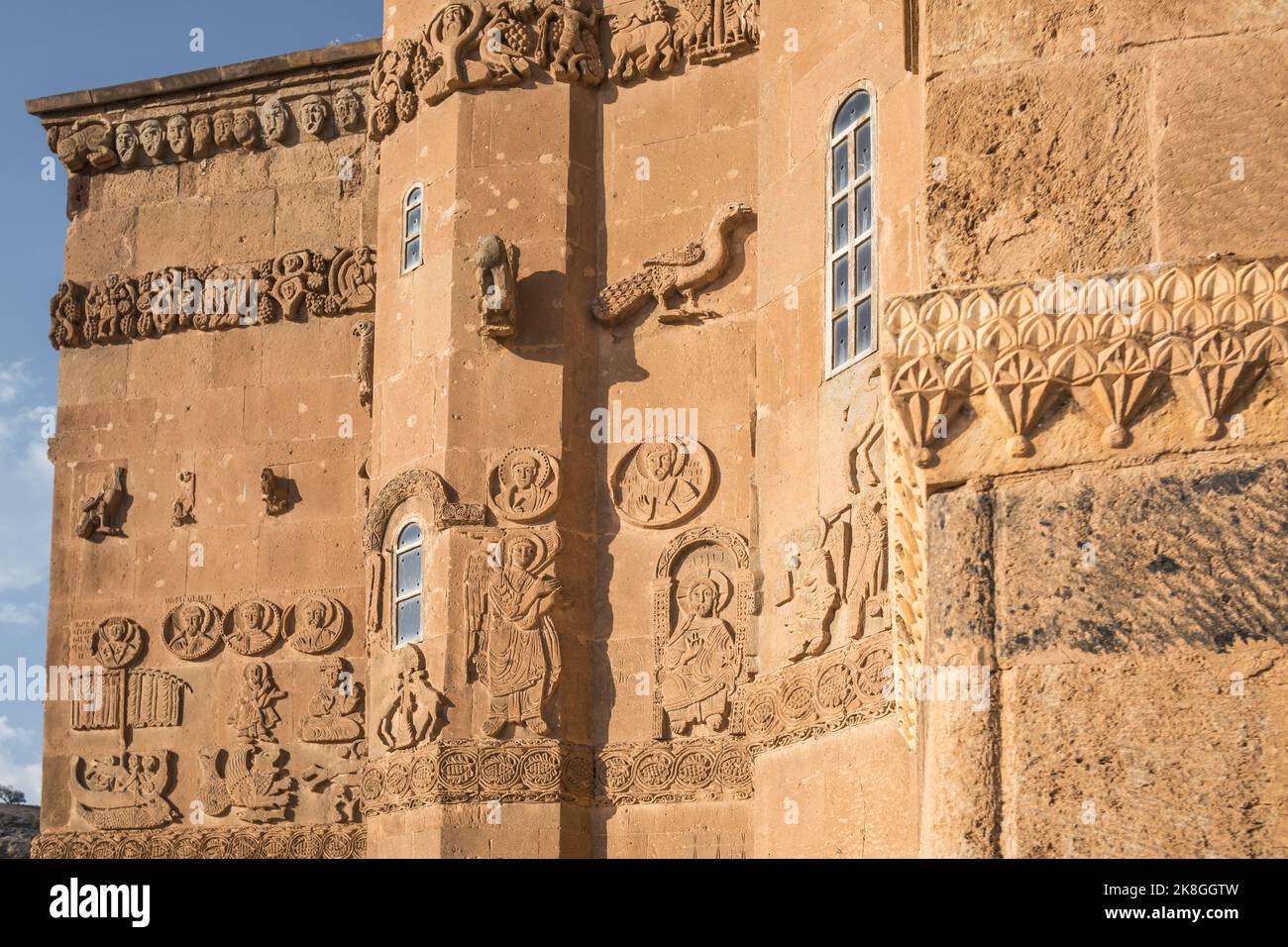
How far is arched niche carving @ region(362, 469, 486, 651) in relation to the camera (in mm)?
12117

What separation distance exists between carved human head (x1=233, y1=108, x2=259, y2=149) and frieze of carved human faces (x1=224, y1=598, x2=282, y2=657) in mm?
3581

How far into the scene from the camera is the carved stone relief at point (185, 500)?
14594 mm

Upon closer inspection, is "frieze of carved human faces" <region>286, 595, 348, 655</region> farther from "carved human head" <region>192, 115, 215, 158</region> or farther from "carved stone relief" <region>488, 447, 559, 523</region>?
"carved human head" <region>192, 115, 215, 158</region>

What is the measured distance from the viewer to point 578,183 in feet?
41.8

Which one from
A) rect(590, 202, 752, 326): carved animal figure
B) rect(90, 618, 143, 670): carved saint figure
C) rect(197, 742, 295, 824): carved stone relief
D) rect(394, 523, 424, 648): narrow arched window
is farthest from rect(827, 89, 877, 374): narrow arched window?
rect(90, 618, 143, 670): carved saint figure

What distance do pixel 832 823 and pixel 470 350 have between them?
13.3 feet

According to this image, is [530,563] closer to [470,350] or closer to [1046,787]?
[470,350]

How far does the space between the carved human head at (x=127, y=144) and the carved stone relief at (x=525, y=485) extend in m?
5.19

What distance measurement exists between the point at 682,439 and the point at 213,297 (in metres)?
4.58

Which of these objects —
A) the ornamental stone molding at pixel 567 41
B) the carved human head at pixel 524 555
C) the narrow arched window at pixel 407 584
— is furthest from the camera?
the ornamental stone molding at pixel 567 41

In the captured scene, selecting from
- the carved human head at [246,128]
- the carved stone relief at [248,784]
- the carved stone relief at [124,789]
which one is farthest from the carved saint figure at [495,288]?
the carved stone relief at [124,789]

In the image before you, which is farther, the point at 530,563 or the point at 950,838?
the point at 530,563

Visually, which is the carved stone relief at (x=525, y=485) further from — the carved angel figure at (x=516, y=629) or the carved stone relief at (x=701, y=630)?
the carved stone relief at (x=701, y=630)
